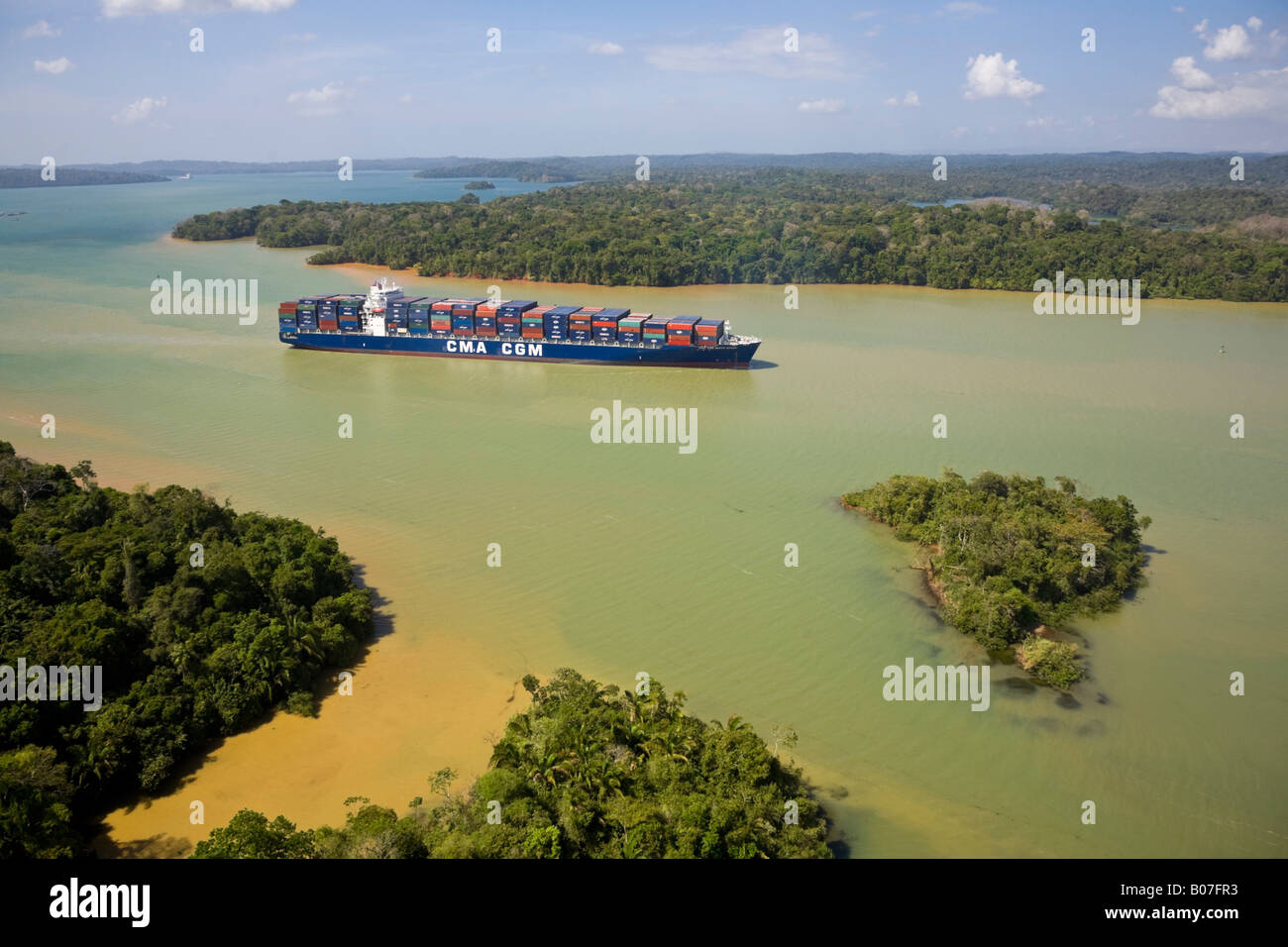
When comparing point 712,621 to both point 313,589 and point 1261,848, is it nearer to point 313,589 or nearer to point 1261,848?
point 313,589

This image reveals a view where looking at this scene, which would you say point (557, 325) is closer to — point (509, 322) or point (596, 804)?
point (509, 322)

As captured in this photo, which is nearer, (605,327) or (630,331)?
(630,331)

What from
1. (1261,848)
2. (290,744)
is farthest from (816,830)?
(290,744)

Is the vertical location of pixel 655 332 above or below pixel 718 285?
below

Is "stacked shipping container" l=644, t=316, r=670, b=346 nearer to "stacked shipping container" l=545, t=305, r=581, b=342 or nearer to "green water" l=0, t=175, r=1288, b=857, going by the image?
"green water" l=0, t=175, r=1288, b=857

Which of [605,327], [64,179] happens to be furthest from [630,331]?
[64,179]

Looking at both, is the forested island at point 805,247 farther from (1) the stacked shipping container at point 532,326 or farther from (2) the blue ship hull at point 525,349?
(2) the blue ship hull at point 525,349

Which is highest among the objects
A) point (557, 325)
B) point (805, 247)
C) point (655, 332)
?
point (805, 247)

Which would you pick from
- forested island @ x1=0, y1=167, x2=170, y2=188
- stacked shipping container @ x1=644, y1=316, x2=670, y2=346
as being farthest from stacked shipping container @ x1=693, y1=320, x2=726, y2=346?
forested island @ x1=0, y1=167, x2=170, y2=188
